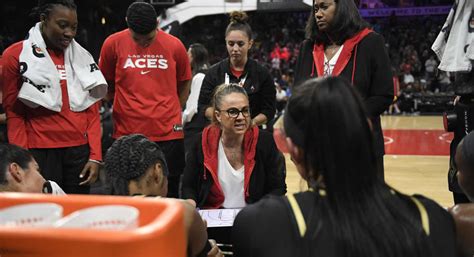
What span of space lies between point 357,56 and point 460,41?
2.39 feet

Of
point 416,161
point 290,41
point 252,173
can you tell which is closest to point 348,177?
point 252,173

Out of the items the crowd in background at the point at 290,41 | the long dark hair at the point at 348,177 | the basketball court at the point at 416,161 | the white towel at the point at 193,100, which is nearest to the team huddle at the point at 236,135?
the long dark hair at the point at 348,177

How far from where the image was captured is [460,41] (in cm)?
271

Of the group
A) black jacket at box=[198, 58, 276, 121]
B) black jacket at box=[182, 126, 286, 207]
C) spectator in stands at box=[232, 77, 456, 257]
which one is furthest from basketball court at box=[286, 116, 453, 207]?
spectator in stands at box=[232, 77, 456, 257]

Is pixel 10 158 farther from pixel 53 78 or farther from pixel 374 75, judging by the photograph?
pixel 374 75

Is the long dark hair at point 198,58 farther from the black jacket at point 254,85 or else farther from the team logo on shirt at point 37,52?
the team logo on shirt at point 37,52

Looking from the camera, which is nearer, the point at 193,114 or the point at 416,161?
the point at 193,114

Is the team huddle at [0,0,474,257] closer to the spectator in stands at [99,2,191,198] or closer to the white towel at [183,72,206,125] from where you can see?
the spectator in stands at [99,2,191,198]

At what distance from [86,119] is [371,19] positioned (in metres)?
16.7

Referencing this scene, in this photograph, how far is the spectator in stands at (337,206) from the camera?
3.38 feet

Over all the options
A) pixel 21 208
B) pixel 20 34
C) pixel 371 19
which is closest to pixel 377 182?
pixel 21 208

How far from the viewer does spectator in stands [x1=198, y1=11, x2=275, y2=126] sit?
3.29 meters

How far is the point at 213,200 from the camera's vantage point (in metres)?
2.63

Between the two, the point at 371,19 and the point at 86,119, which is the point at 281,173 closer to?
the point at 86,119
